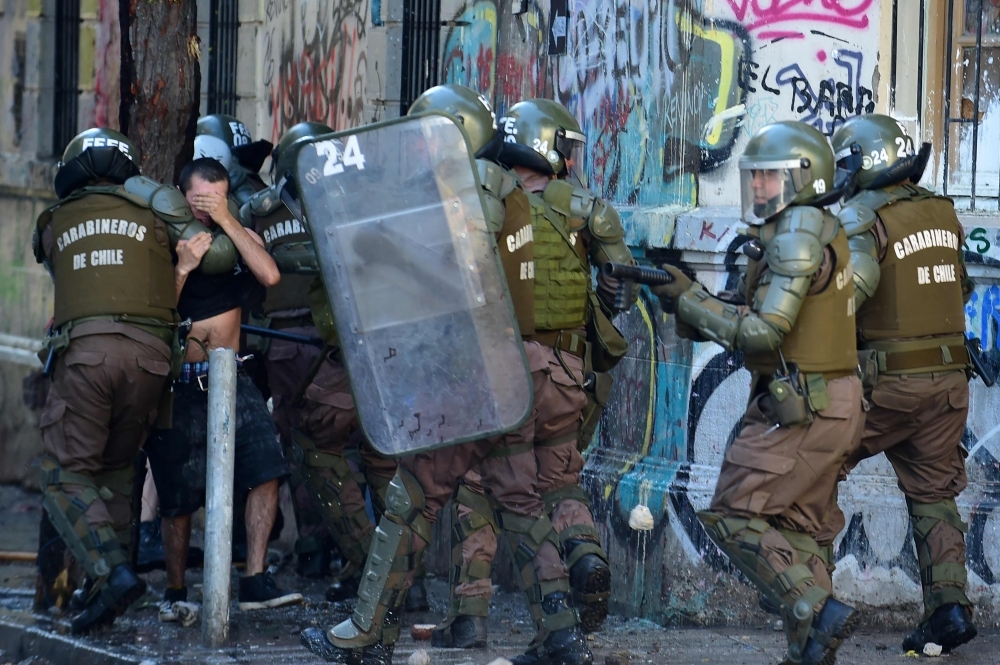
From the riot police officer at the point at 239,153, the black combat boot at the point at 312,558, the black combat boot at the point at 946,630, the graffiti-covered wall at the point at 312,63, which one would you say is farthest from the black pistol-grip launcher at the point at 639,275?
the graffiti-covered wall at the point at 312,63

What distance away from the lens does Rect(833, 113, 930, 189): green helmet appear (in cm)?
585

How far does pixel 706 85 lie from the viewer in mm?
6582

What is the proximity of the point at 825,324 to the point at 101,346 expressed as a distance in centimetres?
282

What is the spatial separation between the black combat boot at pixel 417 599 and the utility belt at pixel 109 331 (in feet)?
4.81

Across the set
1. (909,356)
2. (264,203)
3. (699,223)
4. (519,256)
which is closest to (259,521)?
(264,203)

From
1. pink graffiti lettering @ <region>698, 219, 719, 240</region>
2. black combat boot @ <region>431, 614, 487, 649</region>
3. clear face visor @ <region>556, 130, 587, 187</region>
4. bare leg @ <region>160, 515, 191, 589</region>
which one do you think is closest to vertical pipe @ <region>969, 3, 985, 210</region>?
pink graffiti lettering @ <region>698, 219, 719, 240</region>

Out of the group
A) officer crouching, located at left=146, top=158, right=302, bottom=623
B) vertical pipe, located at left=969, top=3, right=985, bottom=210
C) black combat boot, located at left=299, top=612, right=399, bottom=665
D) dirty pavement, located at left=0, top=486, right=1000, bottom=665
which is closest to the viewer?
black combat boot, located at left=299, top=612, right=399, bottom=665

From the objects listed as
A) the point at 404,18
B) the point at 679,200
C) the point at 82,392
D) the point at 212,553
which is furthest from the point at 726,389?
the point at 404,18

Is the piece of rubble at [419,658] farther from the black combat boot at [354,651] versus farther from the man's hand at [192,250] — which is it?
the man's hand at [192,250]

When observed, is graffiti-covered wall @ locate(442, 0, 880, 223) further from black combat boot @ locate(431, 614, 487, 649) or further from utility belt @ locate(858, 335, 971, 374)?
black combat boot @ locate(431, 614, 487, 649)

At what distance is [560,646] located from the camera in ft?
18.5

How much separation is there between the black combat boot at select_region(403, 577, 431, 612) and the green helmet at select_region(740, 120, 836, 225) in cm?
245

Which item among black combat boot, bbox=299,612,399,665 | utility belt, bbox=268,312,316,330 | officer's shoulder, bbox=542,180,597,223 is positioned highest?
officer's shoulder, bbox=542,180,597,223

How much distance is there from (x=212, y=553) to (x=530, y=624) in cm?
145
